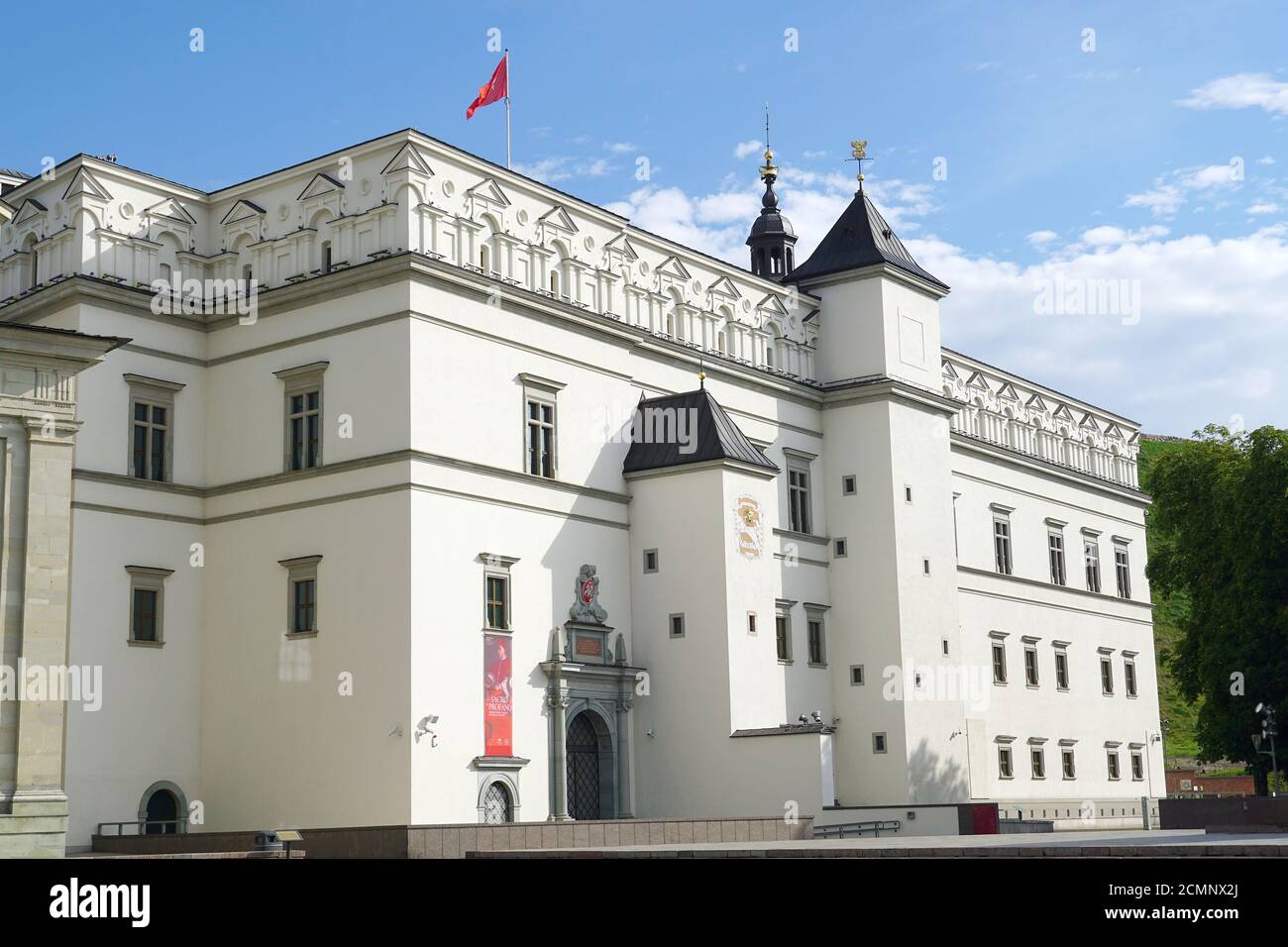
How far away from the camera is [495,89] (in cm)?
3878

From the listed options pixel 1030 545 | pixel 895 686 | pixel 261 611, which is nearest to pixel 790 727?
pixel 895 686

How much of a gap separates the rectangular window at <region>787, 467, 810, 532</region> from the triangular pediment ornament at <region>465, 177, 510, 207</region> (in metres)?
13.0

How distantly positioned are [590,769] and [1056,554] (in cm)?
2823

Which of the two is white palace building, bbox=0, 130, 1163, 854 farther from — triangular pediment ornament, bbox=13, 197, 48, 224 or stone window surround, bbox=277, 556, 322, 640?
triangular pediment ornament, bbox=13, 197, 48, 224

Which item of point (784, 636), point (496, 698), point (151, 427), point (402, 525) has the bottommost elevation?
point (496, 698)

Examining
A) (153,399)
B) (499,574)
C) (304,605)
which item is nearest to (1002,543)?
(499,574)

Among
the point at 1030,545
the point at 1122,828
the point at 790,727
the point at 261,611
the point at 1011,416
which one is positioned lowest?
the point at 1122,828

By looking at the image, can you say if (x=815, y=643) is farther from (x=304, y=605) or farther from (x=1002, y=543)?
(x=304, y=605)

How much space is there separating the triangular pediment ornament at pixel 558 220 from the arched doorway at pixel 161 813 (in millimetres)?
15718

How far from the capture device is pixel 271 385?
36781 mm

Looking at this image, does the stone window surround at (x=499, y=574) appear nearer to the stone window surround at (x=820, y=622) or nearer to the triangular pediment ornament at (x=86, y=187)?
the triangular pediment ornament at (x=86, y=187)

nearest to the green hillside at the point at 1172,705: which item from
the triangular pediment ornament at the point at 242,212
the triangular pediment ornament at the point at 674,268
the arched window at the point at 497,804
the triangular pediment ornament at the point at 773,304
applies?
the triangular pediment ornament at the point at 773,304
